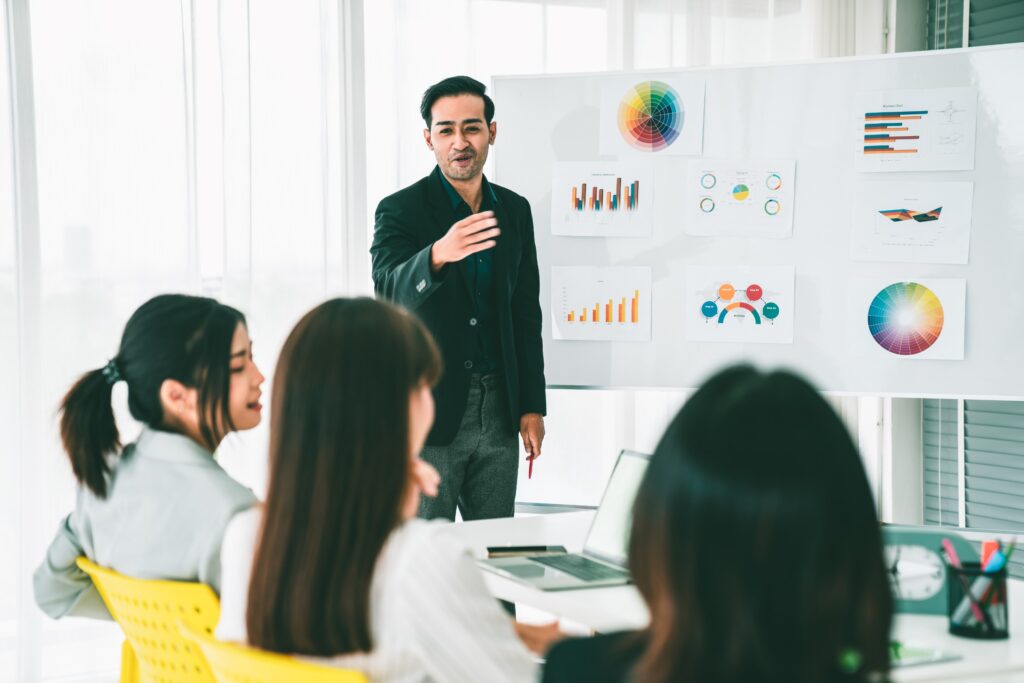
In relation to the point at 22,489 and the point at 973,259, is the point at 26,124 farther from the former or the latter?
the point at 973,259

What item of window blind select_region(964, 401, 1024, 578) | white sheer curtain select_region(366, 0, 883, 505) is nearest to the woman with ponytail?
white sheer curtain select_region(366, 0, 883, 505)

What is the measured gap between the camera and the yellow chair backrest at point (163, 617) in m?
1.37

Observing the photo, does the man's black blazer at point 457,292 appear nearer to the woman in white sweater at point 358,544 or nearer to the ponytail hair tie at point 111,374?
the ponytail hair tie at point 111,374

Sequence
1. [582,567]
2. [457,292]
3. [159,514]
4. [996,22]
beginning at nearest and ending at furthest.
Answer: [159,514] < [582,567] < [457,292] < [996,22]

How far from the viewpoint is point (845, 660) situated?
82 cm

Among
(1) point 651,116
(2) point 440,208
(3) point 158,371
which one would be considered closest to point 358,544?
(3) point 158,371

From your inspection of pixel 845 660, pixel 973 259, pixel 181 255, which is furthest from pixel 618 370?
pixel 845 660

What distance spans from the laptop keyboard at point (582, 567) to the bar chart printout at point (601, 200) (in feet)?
4.72

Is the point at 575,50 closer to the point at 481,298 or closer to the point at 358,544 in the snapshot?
the point at 481,298

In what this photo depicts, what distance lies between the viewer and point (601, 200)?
10.3 ft

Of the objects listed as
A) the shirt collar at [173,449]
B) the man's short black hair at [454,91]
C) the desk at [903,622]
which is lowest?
the desk at [903,622]

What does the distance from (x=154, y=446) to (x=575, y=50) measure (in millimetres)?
2447

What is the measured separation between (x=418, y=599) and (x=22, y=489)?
2.36m

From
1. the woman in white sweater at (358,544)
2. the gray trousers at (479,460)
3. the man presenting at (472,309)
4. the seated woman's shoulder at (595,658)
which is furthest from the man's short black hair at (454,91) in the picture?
the seated woman's shoulder at (595,658)
